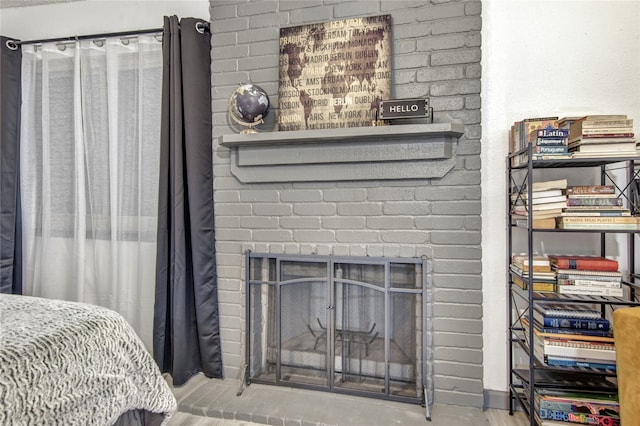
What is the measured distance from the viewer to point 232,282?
2.10 m

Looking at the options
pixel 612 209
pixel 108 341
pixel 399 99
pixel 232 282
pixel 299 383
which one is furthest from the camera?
pixel 232 282

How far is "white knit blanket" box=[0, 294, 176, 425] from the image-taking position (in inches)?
37.3

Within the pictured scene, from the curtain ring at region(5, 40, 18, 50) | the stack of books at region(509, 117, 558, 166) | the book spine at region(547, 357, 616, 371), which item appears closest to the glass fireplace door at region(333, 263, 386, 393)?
the book spine at region(547, 357, 616, 371)

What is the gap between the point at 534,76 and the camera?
72.3 inches

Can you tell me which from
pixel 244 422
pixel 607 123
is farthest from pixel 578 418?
pixel 244 422

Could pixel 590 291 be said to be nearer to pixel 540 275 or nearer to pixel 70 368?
pixel 540 275

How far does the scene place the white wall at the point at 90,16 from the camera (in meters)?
2.28

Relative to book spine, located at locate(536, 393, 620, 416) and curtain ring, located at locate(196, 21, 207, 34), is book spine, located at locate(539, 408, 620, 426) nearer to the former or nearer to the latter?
book spine, located at locate(536, 393, 620, 416)

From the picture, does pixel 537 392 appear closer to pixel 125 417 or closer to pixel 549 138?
pixel 549 138

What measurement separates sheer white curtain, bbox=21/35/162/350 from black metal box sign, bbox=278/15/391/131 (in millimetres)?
879

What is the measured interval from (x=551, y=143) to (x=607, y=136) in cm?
20

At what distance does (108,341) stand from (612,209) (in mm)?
1969

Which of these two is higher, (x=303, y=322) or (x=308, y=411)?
(x=303, y=322)

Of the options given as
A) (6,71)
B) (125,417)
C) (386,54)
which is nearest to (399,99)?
(386,54)
